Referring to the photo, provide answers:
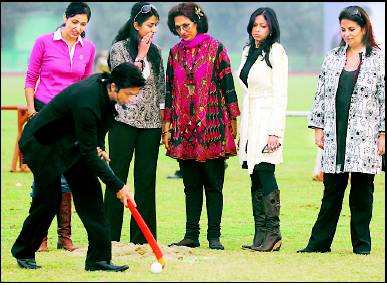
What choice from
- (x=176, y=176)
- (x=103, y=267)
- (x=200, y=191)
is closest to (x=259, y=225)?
(x=200, y=191)

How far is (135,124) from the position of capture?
880 centimetres

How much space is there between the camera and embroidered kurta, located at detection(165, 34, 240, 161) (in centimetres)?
883

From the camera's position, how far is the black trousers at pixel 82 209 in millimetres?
7637

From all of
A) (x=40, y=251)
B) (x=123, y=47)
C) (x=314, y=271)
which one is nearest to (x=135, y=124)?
(x=123, y=47)

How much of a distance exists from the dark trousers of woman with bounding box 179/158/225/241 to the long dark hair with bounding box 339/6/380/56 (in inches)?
57.0

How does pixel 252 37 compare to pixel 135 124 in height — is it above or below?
above

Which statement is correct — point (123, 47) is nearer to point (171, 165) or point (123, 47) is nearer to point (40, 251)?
point (40, 251)

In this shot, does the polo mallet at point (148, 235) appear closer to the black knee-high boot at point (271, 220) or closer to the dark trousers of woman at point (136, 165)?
the dark trousers of woman at point (136, 165)

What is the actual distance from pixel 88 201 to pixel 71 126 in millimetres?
515

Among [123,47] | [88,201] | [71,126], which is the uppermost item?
[123,47]

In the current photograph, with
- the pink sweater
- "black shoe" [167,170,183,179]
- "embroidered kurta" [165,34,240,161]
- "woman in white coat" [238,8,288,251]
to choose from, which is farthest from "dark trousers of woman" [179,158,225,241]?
"black shoe" [167,170,183,179]

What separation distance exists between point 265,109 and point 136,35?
1.14m

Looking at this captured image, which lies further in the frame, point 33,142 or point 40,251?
point 40,251

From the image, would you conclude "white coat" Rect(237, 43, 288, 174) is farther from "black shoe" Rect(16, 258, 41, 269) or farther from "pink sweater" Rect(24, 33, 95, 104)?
"black shoe" Rect(16, 258, 41, 269)
